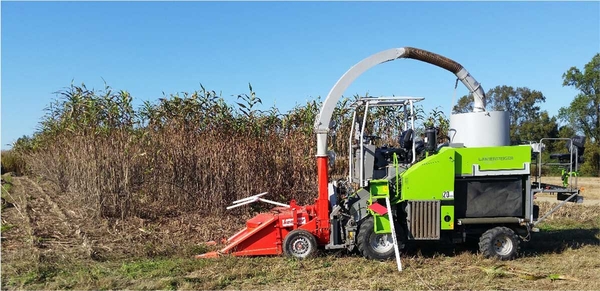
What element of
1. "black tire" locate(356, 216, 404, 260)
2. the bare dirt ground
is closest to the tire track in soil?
the bare dirt ground

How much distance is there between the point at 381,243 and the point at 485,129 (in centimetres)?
249

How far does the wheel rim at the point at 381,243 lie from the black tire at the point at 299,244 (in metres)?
0.90

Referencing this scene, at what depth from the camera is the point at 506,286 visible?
19.5 ft

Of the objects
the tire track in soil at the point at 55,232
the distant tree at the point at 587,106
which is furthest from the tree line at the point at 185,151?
the distant tree at the point at 587,106

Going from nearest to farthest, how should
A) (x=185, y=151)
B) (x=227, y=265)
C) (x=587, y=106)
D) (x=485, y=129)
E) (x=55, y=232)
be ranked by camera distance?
(x=227, y=265)
(x=485, y=129)
(x=55, y=232)
(x=185, y=151)
(x=587, y=106)

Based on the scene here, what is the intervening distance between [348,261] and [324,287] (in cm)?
133

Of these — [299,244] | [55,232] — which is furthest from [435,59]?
[55,232]

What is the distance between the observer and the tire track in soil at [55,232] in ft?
24.4

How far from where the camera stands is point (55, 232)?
8.74m

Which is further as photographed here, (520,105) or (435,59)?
(520,105)

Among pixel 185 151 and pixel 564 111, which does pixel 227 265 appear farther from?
pixel 564 111

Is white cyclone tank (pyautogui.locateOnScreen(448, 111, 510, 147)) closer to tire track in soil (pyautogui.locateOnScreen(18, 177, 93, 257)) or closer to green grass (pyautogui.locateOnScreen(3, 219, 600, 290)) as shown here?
green grass (pyautogui.locateOnScreen(3, 219, 600, 290))

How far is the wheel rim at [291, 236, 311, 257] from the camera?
7.16 m

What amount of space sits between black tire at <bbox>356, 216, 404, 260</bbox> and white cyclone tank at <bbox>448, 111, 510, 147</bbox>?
1.93m
